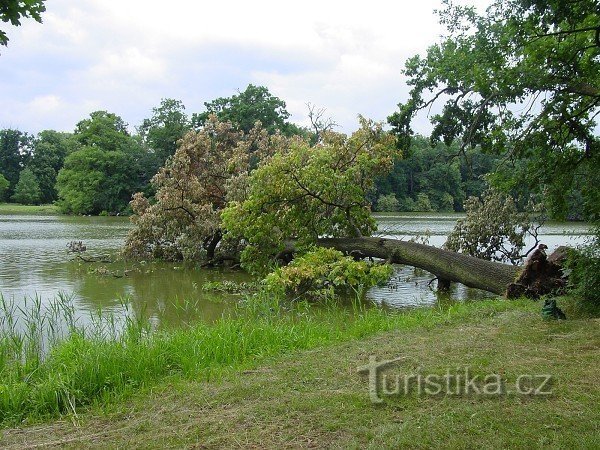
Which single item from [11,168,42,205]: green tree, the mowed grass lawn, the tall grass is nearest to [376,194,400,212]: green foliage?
[11,168,42,205]: green tree

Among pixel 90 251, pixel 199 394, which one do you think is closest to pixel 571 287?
pixel 199 394

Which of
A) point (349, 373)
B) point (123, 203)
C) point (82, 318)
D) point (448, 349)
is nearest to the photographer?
point (349, 373)

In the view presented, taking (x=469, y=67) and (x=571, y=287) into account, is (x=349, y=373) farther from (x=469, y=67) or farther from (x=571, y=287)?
(x=469, y=67)

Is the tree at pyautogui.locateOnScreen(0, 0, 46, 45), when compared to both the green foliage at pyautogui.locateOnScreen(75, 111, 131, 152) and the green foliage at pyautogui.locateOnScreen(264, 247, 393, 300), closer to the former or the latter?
the green foliage at pyautogui.locateOnScreen(264, 247, 393, 300)

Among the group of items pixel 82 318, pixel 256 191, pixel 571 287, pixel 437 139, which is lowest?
pixel 82 318

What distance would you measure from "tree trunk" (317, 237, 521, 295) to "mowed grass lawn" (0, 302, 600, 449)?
5.05 m

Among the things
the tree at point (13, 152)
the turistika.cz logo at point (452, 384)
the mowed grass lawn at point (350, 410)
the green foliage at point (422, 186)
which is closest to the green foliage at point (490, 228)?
the mowed grass lawn at point (350, 410)

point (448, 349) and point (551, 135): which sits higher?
point (551, 135)

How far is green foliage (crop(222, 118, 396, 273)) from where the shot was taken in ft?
44.6

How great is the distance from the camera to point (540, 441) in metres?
3.49

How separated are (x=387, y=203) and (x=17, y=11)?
53.2m

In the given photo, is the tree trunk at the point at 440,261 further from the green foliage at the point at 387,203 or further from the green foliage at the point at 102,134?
the green foliage at the point at 102,134

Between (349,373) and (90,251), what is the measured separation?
1685cm

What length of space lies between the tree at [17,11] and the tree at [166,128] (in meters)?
51.8
